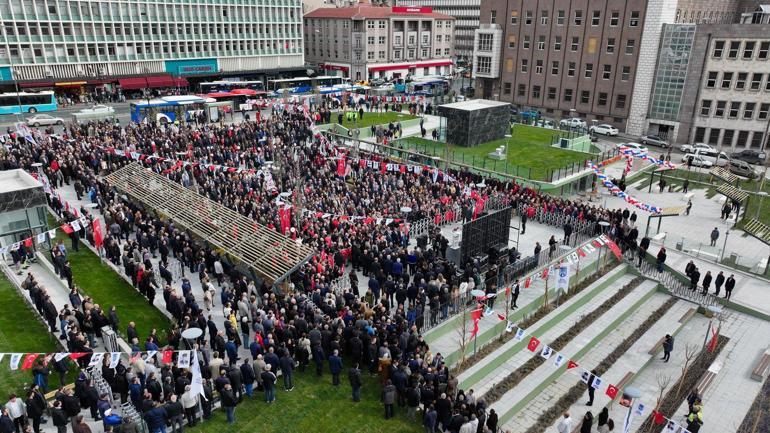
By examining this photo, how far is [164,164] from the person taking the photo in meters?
30.9

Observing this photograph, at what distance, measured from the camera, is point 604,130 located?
57.3 metres

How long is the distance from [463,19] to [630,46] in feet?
265

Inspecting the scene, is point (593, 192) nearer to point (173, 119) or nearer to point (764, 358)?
point (764, 358)

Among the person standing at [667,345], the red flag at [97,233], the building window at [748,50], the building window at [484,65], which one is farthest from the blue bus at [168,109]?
the building window at [748,50]

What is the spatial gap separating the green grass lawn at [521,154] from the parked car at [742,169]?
1288cm

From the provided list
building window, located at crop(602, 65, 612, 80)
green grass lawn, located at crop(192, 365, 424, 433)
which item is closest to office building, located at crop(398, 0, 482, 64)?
building window, located at crop(602, 65, 612, 80)

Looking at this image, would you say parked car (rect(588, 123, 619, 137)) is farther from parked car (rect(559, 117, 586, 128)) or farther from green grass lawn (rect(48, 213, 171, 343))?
green grass lawn (rect(48, 213, 171, 343))

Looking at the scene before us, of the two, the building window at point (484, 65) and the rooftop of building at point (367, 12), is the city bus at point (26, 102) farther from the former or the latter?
the building window at point (484, 65)

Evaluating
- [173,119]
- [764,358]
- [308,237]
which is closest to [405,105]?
[173,119]

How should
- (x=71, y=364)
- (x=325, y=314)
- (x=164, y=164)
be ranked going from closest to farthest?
(x=71, y=364) → (x=325, y=314) → (x=164, y=164)

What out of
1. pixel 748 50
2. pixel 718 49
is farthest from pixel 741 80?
pixel 718 49

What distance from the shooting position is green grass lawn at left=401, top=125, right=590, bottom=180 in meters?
37.3

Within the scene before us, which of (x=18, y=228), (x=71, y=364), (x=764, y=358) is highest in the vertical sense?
(x=18, y=228)

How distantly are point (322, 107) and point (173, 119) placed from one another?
13861mm
